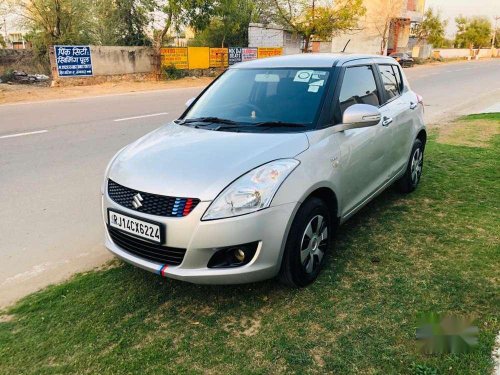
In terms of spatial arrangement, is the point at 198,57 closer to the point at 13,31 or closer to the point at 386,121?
the point at 13,31

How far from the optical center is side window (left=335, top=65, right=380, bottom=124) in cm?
→ 366

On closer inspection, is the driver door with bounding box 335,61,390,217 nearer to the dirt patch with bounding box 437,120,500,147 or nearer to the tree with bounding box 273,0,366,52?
the dirt patch with bounding box 437,120,500,147

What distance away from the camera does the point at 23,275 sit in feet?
A: 11.4

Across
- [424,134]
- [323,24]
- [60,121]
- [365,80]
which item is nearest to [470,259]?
[365,80]

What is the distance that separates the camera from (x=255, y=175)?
2.79m

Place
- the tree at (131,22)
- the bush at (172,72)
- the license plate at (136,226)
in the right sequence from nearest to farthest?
the license plate at (136,226) < the bush at (172,72) < the tree at (131,22)

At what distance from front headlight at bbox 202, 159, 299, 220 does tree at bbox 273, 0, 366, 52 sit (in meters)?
32.0

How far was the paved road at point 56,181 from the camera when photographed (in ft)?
12.0

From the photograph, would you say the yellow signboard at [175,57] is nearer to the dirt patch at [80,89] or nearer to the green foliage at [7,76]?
the dirt patch at [80,89]

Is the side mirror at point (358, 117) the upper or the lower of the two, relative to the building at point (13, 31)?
lower

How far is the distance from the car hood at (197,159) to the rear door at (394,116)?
1.52 meters

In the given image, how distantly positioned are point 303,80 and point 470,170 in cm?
347

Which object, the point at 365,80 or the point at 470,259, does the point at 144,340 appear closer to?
the point at 470,259

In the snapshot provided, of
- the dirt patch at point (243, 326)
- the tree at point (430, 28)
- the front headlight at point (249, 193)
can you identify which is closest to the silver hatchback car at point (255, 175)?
the front headlight at point (249, 193)
